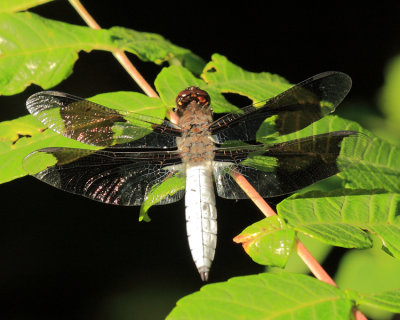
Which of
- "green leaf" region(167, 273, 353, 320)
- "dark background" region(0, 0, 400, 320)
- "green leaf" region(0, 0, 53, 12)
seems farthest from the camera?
"dark background" region(0, 0, 400, 320)

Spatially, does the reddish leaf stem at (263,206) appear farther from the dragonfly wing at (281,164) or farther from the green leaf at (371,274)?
the green leaf at (371,274)

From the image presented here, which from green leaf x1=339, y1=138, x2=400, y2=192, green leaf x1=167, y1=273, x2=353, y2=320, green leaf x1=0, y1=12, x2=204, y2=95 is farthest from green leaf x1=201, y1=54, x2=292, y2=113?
green leaf x1=167, y1=273, x2=353, y2=320

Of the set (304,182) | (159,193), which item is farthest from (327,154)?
(159,193)

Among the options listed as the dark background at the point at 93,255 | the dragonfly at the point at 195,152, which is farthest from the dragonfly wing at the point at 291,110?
the dark background at the point at 93,255

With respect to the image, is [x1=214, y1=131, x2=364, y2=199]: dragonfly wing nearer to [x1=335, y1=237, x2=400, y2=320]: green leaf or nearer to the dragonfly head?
the dragonfly head

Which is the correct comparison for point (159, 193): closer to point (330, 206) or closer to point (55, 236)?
point (330, 206)

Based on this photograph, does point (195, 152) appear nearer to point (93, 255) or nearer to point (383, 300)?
point (383, 300)
